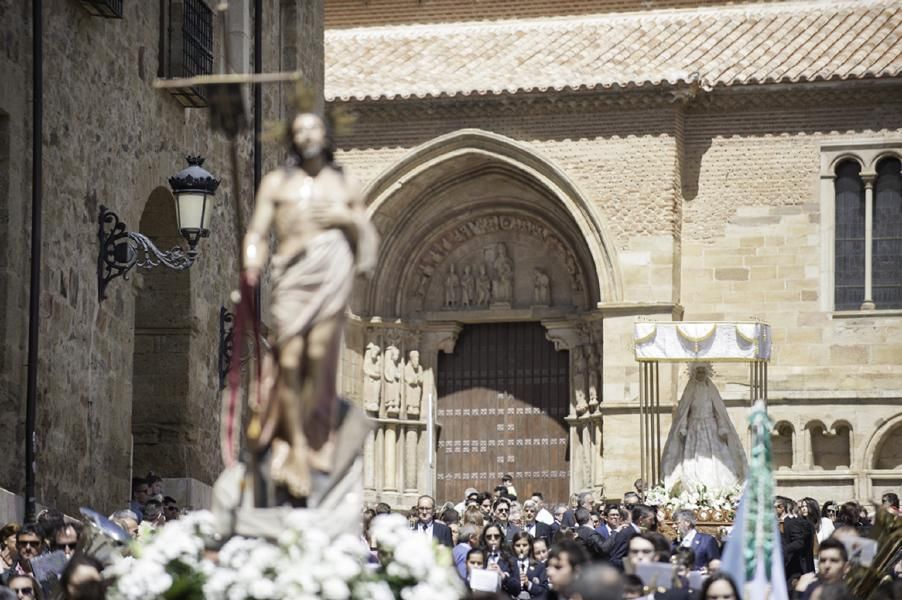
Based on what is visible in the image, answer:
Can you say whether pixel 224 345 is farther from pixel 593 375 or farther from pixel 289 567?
pixel 289 567

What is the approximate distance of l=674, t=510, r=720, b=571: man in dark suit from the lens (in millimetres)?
17250

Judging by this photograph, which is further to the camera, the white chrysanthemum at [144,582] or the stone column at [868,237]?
the stone column at [868,237]

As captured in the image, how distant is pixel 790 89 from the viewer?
32250mm

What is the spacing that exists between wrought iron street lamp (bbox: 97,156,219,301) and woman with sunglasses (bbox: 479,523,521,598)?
3.65 metres

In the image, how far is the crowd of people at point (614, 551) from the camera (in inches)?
441

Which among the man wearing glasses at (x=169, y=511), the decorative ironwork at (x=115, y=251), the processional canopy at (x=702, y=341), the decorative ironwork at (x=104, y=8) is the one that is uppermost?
the decorative ironwork at (x=104, y=8)

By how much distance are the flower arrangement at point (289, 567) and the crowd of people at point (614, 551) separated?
51cm

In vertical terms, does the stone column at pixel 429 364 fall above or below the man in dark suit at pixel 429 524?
above

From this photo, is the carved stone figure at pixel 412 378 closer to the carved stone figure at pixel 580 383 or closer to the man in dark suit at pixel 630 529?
the carved stone figure at pixel 580 383

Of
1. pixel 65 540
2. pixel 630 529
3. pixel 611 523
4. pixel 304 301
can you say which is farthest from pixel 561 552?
pixel 611 523

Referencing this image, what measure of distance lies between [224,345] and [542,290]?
12.1m

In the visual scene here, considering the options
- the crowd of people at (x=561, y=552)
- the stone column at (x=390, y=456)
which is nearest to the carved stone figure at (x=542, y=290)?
the stone column at (x=390, y=456)

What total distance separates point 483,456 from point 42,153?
17508 millimetres

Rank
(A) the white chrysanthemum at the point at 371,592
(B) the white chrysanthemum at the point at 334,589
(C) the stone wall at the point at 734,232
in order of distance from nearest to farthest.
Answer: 1. (B) the white chrysanthemum at the point at 334,589
2. (A) the white chrysanthemum at the point at 371,592
3. (C) the stone wall at the point at 734,232
